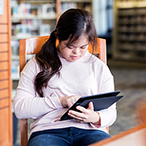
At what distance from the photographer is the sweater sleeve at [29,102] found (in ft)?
3.96

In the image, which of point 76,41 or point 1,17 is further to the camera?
point 1,17

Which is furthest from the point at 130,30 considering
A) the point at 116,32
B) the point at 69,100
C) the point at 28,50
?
the point at 69,100

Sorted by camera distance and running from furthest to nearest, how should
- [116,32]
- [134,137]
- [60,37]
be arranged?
[116,32] → [60,37] → [134,137]

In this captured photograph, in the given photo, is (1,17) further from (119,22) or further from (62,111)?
(119,22)

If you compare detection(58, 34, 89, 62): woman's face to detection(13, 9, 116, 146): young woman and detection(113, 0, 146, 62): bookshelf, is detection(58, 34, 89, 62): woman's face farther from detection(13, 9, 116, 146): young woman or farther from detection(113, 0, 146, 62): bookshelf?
detection(113, 0, 146, 62): bookshelf

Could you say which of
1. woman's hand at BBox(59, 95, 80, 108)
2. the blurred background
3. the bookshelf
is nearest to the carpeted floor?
the blurred background

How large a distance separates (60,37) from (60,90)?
10.6 inches

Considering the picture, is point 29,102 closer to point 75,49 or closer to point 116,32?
point 75,49

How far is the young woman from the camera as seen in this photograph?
1.17m

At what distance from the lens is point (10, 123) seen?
240 centimetres

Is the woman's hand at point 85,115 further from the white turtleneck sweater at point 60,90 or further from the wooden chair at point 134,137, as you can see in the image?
the wooden chair at point 134,137

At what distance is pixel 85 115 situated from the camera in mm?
1151

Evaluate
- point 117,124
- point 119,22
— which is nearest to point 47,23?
point 117,124

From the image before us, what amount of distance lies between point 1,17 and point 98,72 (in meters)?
1.27
